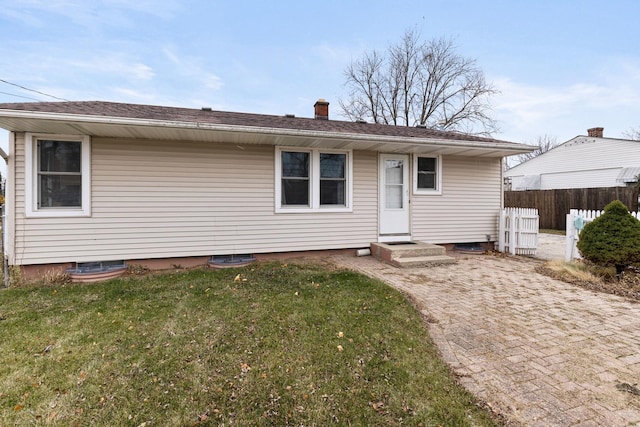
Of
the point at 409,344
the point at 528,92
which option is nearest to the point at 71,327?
the point at 409,344

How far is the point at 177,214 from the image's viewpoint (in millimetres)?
6043

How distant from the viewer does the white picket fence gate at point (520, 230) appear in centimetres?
761

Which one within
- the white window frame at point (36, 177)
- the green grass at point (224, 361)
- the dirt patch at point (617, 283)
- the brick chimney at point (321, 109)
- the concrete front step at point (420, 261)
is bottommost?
the green grass at point (224, 361)

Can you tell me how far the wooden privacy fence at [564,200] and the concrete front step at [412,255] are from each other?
35.0ft

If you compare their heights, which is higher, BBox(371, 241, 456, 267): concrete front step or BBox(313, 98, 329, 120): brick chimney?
BBox(313, 98, 329, 120): brick chimney

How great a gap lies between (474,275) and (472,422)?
13.6 feet

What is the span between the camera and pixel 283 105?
19.1m

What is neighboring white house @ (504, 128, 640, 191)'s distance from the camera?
52.8 ft

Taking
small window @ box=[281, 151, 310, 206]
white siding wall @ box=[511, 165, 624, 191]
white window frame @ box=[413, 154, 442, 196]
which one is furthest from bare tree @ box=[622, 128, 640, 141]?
small window @ box=[281, 151, 310, 206]

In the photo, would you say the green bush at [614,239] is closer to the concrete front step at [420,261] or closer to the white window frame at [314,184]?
the concrete front step at [420,261]

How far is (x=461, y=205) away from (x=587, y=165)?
52.4 ft

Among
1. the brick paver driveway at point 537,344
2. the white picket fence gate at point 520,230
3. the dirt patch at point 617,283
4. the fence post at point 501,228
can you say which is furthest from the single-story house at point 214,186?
the dirt patch at point 617,283

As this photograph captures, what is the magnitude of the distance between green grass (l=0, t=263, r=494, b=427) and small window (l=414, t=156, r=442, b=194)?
411 centimetres

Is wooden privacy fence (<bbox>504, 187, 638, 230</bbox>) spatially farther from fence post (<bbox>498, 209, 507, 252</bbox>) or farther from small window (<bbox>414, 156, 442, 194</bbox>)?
small window (<bbox>414, 156, 442, 194</bbox>)
